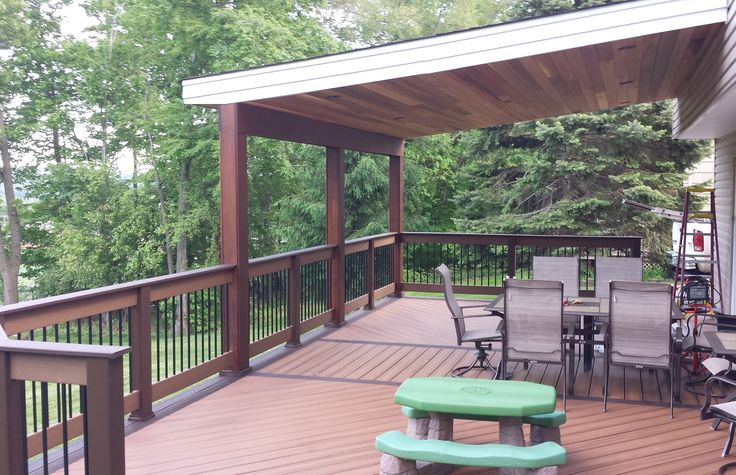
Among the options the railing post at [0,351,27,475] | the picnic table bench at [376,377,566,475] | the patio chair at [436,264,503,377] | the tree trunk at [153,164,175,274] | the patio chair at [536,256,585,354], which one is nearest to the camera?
the railing post at [0,351,27,475]

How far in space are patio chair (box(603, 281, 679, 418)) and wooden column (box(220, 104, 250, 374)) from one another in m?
3.07

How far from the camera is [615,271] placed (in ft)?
22.3

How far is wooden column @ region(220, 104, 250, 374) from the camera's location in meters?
5.82

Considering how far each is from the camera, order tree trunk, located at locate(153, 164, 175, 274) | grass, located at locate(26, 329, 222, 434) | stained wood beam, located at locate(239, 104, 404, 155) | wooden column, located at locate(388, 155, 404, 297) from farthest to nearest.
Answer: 1. tree trunk, located at locate(153, 164, 175, 274)
2. wooden column, located at locate(388, 155, 404, 297)
3. stained wood beam, located at locate(239, 104, 404, 155)
4. grass, located at locate(26, 329, 222, 434)

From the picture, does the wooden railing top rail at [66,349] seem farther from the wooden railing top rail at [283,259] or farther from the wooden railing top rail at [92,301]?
the wooden railing top rail at [283,259]

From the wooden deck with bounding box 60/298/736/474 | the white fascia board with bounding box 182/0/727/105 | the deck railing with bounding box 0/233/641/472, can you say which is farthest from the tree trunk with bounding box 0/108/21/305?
the white fascia board with bounding box 182/0/727/105

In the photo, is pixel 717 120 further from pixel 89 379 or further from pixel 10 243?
pixel 10 243

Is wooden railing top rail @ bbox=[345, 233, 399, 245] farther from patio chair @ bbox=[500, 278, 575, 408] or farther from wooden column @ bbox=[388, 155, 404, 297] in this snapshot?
patio chair @ bbox=[500, 278, 575, 408]

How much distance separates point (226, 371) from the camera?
596 centimetres

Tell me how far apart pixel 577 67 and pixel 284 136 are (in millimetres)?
2790

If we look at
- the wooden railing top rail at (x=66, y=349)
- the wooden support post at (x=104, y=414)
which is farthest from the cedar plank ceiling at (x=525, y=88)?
the wooden support post at (x=104, y=414)

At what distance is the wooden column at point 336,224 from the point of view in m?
8.09

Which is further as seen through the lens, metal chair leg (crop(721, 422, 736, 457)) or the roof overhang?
the roof overhang

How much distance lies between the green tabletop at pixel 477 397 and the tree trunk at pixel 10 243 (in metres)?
17.3
